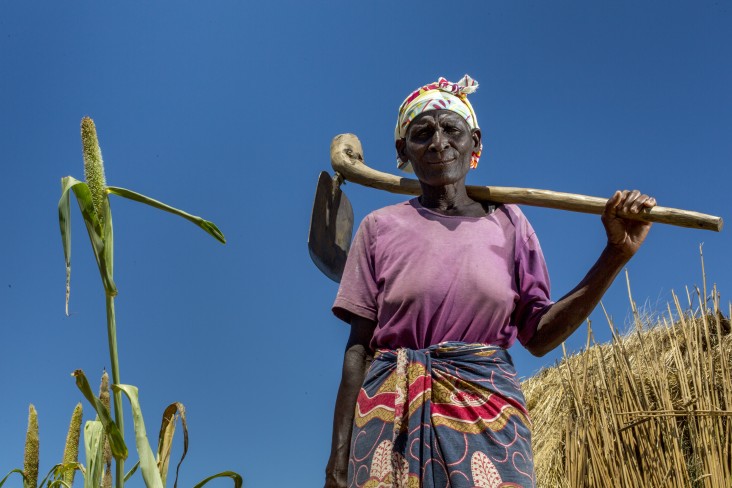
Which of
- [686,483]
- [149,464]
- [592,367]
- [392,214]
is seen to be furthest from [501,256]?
[592,367]

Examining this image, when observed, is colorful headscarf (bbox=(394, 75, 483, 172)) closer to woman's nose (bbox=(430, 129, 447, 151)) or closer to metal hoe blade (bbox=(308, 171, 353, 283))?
woman's nose (bbox=(430, 129, 447, 151))

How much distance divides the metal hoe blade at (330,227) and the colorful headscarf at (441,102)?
417 millimetres

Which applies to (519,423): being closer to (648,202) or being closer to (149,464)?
(648,202)

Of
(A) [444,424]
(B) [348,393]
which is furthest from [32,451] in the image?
(A) [444,424]

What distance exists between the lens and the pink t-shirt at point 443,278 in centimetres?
207

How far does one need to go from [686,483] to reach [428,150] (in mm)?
2829

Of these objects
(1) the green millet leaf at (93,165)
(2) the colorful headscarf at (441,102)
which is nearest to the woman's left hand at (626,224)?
(2) the colorful headscarf at (441,102)

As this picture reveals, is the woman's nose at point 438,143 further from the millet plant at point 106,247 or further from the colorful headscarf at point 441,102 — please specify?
the millet plant at point 106,247

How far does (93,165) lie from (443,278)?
0.94 m

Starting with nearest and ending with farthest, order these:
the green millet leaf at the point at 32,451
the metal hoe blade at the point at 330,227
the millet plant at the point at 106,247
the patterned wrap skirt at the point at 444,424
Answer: the millet plant at the point at 106,247 → the patterned wrap skirt at the point at 444,424 → the green millet leaf at the point at 32,451 → the metal hoe blade at the point at 330,227

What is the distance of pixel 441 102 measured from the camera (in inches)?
93.7

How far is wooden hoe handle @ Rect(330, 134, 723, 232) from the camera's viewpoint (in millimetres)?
2162

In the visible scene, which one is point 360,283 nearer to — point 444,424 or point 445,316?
point 445,316

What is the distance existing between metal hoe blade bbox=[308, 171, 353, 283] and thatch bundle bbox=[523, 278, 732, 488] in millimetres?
1934
